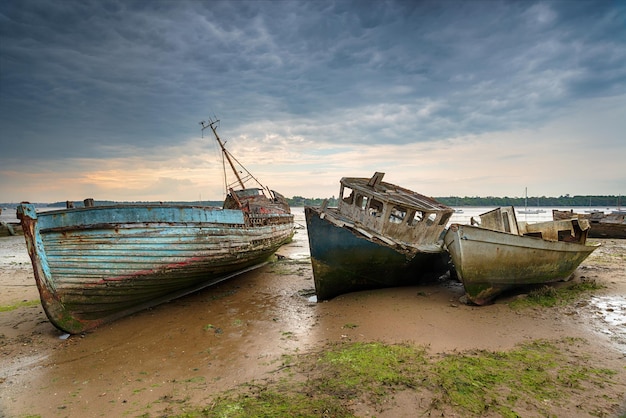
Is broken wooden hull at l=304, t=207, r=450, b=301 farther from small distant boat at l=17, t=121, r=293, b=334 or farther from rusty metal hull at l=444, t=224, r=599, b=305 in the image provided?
small distant boat at l=17, t=121, r=293, b=334

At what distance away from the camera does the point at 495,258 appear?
8.77 m

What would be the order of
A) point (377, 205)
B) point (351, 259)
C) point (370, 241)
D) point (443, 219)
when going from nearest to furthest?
1. point (370, 241)
2. point (351, 259)
3. point (377, 205)
4. point (443, 219)

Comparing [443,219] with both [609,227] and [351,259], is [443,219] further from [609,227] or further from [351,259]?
[609,227]

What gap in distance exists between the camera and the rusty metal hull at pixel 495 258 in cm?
862

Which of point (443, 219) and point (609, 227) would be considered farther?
point (609, 227)

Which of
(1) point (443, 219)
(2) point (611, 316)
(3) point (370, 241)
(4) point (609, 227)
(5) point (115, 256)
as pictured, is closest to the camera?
(2) point (611, 316)

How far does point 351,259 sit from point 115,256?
5.77m

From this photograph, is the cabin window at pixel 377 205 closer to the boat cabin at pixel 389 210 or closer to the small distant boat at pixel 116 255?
the boat cabin at pixel 389 210

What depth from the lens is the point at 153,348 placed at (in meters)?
7.24

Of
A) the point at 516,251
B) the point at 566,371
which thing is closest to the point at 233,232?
the point at 516,251

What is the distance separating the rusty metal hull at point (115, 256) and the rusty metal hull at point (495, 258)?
6.39m

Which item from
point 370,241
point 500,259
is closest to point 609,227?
point 500,259

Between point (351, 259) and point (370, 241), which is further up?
point (370, 241)

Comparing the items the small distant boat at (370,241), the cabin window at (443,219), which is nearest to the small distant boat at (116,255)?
the small distant boat at (370,241)
